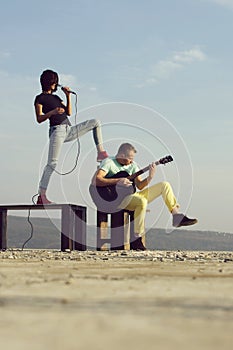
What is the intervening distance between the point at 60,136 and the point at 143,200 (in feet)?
6.05

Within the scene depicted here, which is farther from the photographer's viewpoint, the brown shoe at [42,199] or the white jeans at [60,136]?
the brown shoe at [42,199]

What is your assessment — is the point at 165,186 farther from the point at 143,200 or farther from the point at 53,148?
the point at 53,148

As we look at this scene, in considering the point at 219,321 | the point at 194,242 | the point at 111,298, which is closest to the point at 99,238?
the point at 111,298

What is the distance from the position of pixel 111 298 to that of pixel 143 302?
0.96 feet

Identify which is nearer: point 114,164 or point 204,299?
point 204,299

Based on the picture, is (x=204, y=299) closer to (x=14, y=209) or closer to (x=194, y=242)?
(x=14, y=209)

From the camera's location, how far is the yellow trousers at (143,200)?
11.6 meters

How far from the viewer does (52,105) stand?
1178 cm

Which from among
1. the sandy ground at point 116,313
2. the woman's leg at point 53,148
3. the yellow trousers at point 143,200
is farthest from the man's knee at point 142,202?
the sandy ground at point 116,313

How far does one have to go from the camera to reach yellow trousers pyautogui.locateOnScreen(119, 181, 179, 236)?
11586 mm

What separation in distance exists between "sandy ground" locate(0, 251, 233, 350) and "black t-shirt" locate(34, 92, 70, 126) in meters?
6.18

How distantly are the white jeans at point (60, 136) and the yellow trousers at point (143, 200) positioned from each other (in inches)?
46.7

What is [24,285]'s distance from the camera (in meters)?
5.12

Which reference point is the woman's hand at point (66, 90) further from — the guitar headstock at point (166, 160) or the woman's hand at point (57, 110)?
the guitar headstock at point (166, 160)
